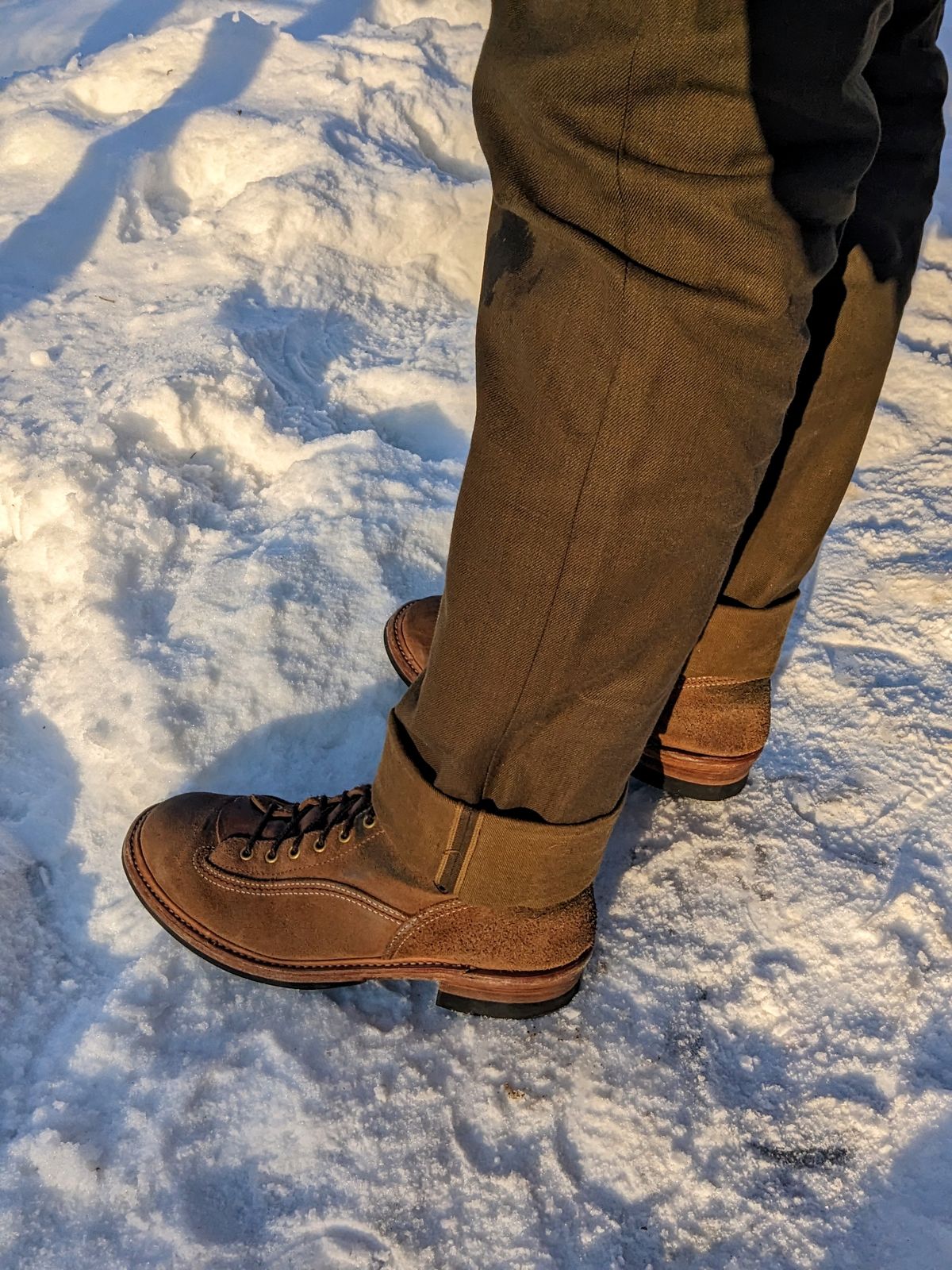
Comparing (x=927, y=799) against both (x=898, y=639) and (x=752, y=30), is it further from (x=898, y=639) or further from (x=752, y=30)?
(x=752, y=30)

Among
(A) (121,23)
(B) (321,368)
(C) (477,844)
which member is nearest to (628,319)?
(C) (477,844)

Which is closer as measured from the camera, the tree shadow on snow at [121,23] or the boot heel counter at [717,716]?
the boot heel counter at [717,716]

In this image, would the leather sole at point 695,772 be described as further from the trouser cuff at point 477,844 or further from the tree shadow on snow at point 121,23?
the tree shadow on snow at point 121,23

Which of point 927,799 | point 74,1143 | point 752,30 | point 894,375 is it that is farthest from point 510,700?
point 894,375

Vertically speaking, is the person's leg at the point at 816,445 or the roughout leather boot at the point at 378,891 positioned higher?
the person's leg at the point at 816,445

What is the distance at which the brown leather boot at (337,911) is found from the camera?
44.6 inches

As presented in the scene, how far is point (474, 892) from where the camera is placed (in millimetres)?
1066

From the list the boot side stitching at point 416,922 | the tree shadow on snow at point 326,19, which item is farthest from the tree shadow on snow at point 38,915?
the tree shadow on snow at point 326,19

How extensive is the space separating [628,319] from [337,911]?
0.76 meters

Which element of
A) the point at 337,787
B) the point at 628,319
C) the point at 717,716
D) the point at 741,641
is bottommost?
the point at 337,787

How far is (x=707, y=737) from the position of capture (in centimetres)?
142

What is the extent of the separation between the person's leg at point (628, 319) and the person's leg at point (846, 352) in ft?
1.41

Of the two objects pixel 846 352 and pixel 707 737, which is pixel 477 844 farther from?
pixel 846 352

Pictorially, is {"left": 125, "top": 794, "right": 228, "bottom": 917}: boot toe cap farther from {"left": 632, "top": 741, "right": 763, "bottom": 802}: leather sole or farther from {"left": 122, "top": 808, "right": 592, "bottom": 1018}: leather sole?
{"left": 632, "top": 741, "right": 763, "bottom": 802}: leather sole
